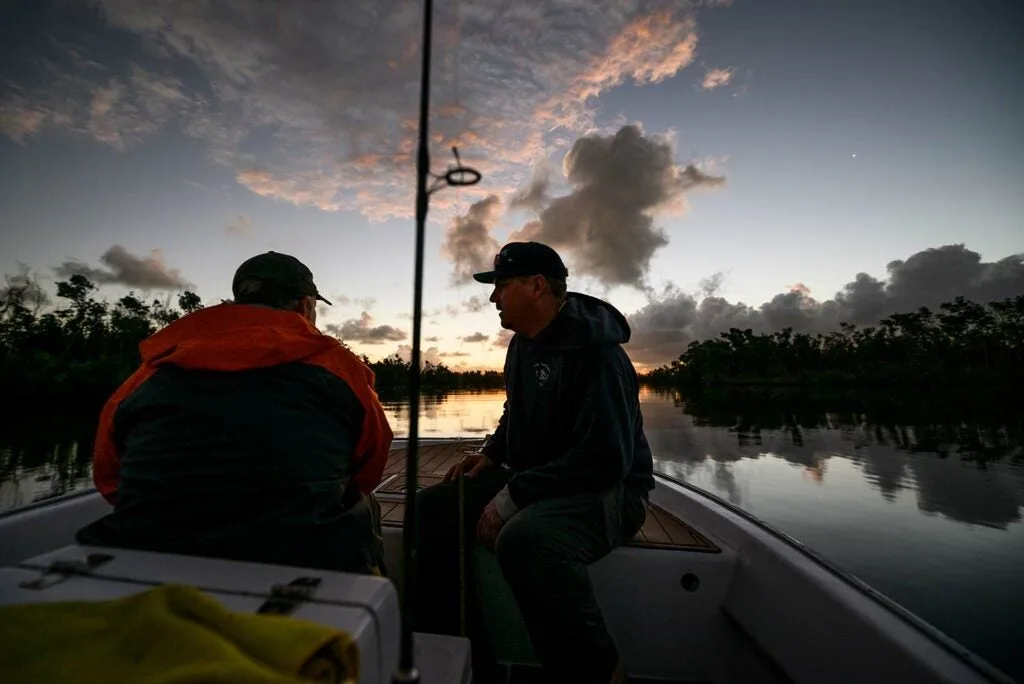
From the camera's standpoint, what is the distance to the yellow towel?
2.13 feet

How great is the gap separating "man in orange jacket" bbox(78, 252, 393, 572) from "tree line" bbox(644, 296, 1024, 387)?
98.3 meters

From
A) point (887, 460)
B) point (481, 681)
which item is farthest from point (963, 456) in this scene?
point (481, 681)

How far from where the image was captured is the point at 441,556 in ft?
7.62

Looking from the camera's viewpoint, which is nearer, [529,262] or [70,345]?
[529,262]

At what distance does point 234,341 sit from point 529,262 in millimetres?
1550

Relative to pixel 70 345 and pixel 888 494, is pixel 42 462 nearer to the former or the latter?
pixel 888 494

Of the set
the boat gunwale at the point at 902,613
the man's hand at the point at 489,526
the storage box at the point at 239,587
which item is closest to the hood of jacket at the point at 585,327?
the man's hand at the point at 489,526

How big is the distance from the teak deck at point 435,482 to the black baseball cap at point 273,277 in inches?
40.6

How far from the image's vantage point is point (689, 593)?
2318 mm

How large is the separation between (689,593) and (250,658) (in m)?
2.27

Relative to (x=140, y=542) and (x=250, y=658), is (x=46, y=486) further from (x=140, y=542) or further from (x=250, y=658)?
(x=250, y=658)

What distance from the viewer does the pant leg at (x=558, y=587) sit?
1760mm

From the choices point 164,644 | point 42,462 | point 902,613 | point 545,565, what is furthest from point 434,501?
point 42,462

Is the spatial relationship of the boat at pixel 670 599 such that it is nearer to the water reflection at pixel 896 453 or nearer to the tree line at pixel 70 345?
the water reflection at pixel 896 453
